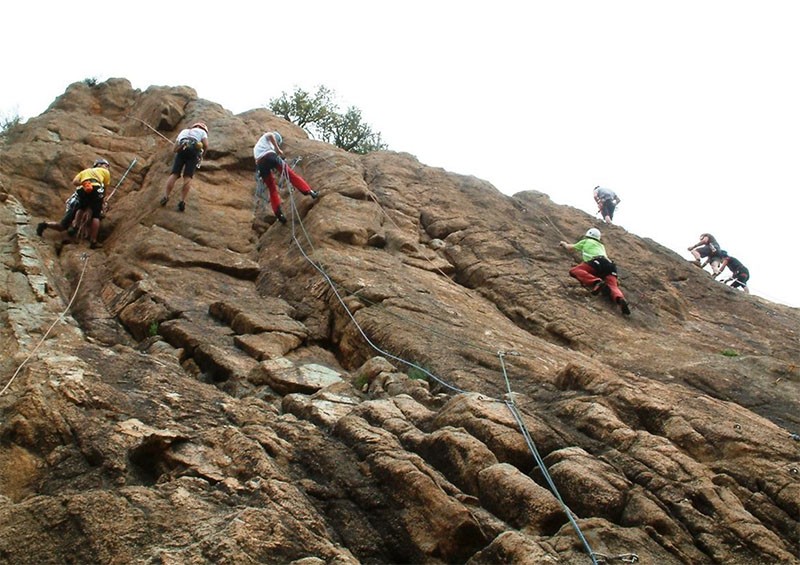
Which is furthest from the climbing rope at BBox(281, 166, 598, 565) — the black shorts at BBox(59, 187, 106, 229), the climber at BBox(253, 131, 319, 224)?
the black shorts at BBox(59, 187, 106, 229)

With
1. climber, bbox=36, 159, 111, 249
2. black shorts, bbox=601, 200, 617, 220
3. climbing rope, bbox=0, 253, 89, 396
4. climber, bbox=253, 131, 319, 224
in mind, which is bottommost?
climbing rope, bbox=0, 253, 89, 396

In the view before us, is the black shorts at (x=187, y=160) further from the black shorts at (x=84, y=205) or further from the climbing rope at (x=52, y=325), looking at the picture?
the climbing rope at (x=52, y=325)

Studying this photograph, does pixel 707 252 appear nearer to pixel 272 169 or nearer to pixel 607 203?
pixel 607 203

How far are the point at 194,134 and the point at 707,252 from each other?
52.3 ft

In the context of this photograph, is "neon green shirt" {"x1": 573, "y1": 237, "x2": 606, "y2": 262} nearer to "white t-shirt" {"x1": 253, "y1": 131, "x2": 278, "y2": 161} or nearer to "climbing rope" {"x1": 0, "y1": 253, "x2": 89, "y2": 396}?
"white t-shirt" {"x1": 253, "y1": 131, "x2": 278, "y2": 161}

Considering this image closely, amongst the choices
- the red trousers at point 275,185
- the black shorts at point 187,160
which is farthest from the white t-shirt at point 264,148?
the black shorts at point 187,160

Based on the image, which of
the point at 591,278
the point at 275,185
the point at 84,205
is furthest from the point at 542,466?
the point at 84,205

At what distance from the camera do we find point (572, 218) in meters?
19.9

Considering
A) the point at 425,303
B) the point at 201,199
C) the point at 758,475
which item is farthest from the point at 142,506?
the point at 201,199

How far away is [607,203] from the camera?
2208 centimetres

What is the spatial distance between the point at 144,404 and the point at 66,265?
7.12m

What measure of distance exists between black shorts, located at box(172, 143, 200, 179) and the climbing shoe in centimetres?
906

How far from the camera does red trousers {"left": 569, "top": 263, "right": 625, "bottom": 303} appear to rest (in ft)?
49.7

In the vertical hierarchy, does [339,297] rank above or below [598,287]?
below
